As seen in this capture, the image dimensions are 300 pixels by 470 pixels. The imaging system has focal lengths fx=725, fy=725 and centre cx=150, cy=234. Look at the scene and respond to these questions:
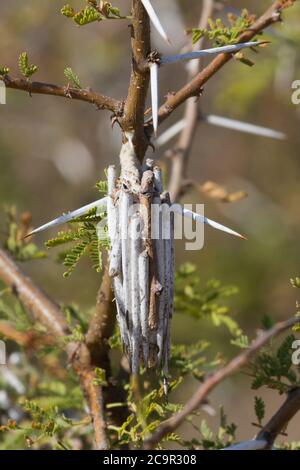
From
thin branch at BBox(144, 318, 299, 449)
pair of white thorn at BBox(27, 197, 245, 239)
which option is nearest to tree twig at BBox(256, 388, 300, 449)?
pair of white thorn at BBox(27, 197, 245, 239)

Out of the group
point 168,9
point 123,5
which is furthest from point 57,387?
point 123,5

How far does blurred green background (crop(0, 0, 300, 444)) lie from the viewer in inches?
185

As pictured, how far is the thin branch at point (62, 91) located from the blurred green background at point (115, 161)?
2.65 metres

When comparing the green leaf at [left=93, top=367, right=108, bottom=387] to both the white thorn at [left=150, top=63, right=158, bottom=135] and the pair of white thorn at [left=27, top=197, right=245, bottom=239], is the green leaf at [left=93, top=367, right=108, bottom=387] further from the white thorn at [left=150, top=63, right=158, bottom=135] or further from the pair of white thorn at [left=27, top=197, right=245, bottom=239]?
the white thorn at [left=150, top=63, right=158, bottom=135]

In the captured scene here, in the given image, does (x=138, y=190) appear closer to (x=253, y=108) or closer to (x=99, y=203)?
(x=99, y=203)

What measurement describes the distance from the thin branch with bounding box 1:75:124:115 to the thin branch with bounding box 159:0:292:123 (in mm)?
110

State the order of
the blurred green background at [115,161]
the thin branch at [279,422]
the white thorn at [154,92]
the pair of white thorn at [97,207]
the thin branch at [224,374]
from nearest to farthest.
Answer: the thin branch at [224,374], the white thorn at [154,92], the pair of white thorn at [97,207], the thin branch at [279,422], the blurred green background at [115,161]

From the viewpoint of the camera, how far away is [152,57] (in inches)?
54.3

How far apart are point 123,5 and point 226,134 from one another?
2.02 m

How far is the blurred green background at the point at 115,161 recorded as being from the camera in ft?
15.4

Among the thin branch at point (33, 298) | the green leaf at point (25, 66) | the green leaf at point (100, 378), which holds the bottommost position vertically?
the green leaf at point (100, 378)

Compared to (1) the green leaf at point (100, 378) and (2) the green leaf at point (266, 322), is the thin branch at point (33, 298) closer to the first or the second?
(1) the green leaf at point (100, 378)

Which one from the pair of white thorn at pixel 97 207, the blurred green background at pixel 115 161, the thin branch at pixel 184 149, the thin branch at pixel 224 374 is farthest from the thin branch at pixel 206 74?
the blurred green background at pixel 115 161

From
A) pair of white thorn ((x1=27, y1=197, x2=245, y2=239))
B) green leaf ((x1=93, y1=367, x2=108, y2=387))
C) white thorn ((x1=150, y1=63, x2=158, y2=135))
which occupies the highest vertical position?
white thorn ((x1=150, y1=63, x2=158, y2=135))
